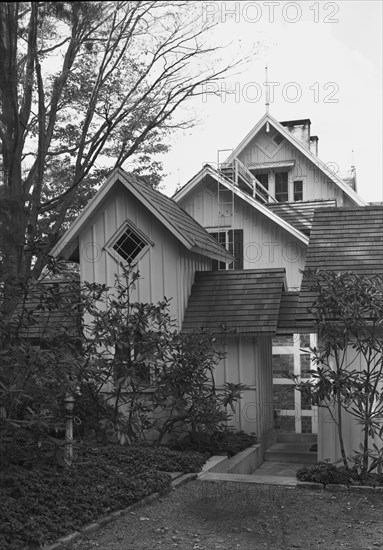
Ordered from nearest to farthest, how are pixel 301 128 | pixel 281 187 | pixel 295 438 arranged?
1. pixel 295 438
2. pixel 281 187
3. pixel 301 128

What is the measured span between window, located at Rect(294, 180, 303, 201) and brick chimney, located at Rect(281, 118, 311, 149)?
2.74m

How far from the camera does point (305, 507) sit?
808cm

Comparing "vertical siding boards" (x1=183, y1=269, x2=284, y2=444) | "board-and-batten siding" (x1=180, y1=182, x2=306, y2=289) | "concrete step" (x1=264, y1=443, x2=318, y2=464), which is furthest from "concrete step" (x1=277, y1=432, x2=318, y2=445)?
"board-and-batten siding" (x1=180, y1=182, x2=306, y2=289)

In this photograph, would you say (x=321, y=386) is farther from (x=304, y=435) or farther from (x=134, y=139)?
(x=134, y=139)

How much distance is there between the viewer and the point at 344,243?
1311 cm

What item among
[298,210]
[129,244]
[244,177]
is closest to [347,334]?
[129,244]

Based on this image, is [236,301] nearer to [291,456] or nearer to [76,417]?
[291,456]

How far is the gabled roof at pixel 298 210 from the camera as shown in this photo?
70.0ft

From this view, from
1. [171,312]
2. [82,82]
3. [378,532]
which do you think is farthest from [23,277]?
[82,82]

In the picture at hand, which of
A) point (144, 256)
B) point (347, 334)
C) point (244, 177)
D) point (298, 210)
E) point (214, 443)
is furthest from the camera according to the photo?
point (244, 177)

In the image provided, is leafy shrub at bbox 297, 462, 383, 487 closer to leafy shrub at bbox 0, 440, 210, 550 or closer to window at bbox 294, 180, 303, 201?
leafy shrub at bbox 0, 440, 210, 550

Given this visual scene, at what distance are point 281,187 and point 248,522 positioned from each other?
60.5 ft

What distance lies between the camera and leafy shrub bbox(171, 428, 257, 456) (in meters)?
11.6

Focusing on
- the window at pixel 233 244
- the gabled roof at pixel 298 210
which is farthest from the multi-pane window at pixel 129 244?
the gabled roof at pixel 298 210
